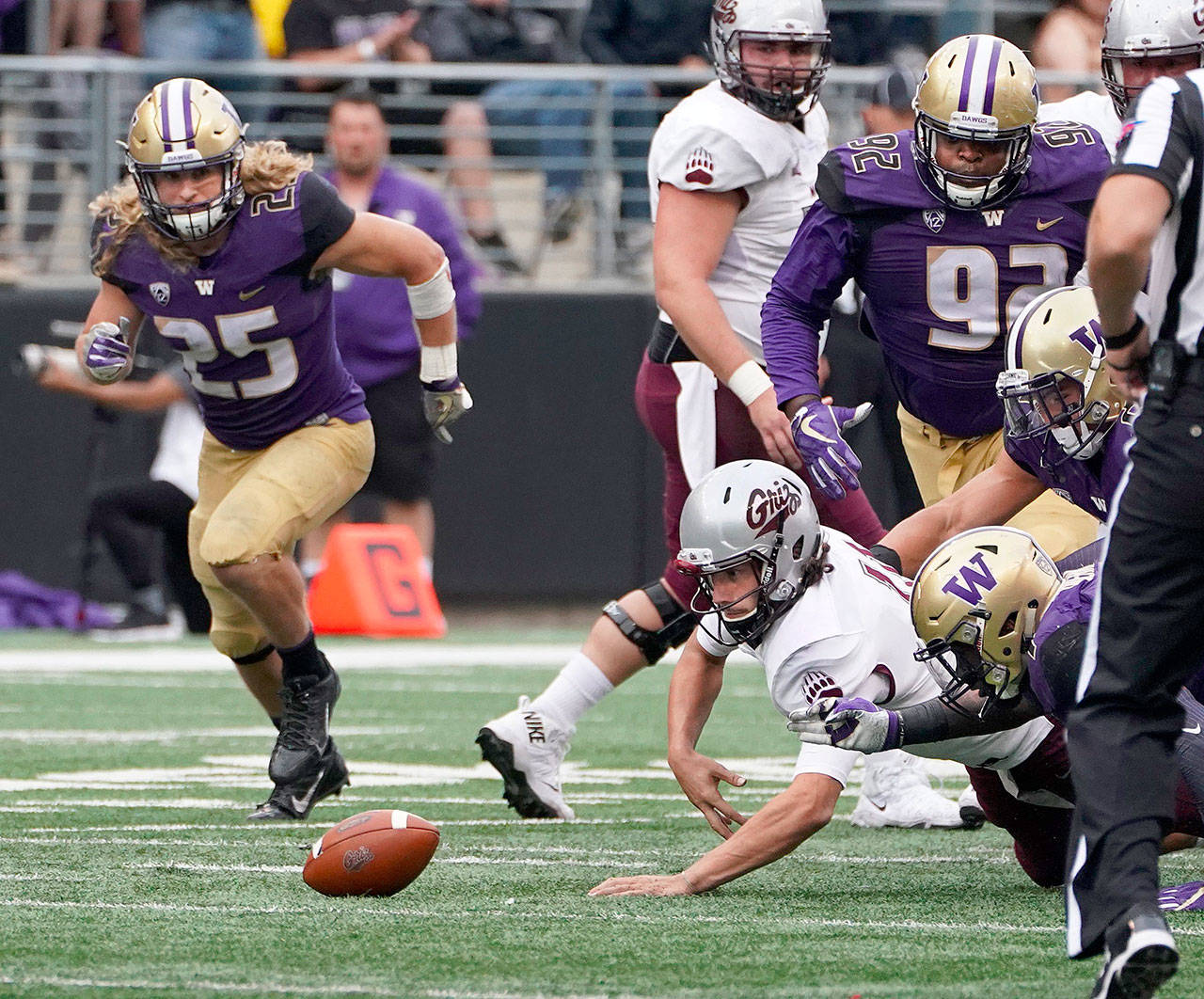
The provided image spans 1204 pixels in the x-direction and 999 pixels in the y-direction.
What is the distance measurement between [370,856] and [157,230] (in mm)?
2001

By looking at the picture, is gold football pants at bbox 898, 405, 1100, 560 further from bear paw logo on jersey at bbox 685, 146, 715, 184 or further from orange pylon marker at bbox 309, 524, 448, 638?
orange pylon marker at bbox 309, 524, 448, 638

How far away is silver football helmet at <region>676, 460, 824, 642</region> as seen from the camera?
168 inches

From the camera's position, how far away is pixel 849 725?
3967 mm

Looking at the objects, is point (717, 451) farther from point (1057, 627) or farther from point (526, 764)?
point (1057, 627)

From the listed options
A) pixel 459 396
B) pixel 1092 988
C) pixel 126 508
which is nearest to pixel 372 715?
pixel 459 396

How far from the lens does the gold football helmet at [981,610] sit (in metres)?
4.04

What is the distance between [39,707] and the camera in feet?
25.7

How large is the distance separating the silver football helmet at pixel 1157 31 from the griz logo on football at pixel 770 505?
1412mm

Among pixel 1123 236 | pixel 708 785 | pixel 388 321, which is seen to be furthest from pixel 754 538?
pixel 388 321

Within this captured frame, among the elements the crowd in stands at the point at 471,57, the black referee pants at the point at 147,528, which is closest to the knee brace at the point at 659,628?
the black referee pants at the point at 147,528

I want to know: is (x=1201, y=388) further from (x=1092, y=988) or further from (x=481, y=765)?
(x=481, y=765)

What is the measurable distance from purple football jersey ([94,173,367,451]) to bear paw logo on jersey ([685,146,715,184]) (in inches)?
34.3

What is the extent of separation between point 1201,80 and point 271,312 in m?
2.91

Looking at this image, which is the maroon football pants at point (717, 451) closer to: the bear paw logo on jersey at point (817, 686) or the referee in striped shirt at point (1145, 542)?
the bear paw logo on jersey at point (817, 686)
